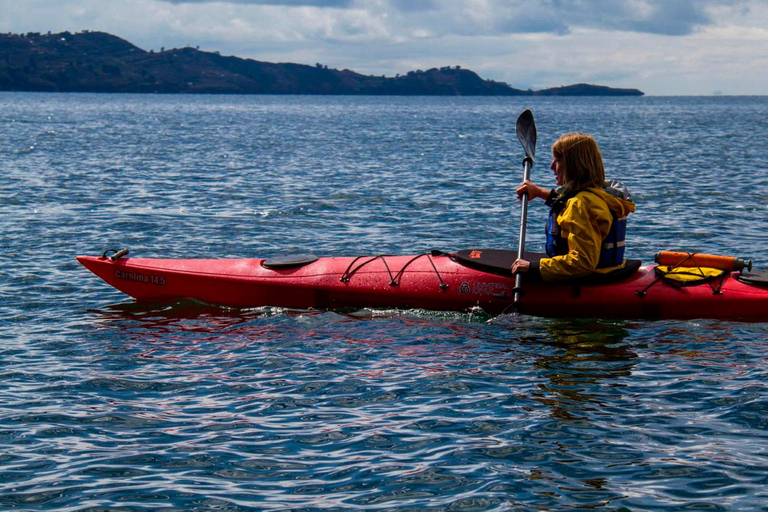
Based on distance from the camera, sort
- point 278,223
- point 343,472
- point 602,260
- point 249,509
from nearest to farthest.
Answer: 1. point 249,509
2. point 343,472
3. point 602,260
4. point 278,223

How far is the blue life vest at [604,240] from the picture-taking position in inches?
329

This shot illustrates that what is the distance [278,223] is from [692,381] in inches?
409

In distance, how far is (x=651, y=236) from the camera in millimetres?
14852

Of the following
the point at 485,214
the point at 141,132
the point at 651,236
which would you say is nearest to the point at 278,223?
the point at 485,214

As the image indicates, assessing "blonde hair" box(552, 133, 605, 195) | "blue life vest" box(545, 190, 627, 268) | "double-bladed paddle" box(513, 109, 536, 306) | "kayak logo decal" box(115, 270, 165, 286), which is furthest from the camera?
"kayak logo decal" box(115, 270, 165, 286)

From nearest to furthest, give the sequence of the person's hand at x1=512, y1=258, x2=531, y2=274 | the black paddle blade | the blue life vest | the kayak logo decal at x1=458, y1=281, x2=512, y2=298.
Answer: the blue life vest → the person's hand at x1=512, y1=258, x2=531, y2=274 → the kayak logo decal at x1=458, y1=281, x2=512, y2=298 → the black paddle blade

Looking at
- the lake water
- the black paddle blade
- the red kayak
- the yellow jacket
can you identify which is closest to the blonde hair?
the yellow jacket

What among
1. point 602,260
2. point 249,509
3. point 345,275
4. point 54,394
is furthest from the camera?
point 345,275

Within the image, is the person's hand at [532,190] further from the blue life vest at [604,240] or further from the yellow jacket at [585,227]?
the yellow jacket at [585,227]

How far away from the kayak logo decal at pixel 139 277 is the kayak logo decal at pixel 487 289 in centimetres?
331

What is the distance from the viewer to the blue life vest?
27.4 feet

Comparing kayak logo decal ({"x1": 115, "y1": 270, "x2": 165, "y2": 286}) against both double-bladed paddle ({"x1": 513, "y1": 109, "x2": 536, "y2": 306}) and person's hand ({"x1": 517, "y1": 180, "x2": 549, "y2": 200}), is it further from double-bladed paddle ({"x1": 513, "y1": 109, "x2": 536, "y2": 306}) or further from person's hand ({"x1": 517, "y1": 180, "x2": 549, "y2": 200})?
person's hand ({"x1": 517, "y1": 180, "x2": 549, "y2": 200})

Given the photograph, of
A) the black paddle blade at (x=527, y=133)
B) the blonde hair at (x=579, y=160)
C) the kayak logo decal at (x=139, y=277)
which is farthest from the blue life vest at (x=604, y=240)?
the kayak logo decal at (x=139, y=277)

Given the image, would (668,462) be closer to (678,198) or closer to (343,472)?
(343,472)
